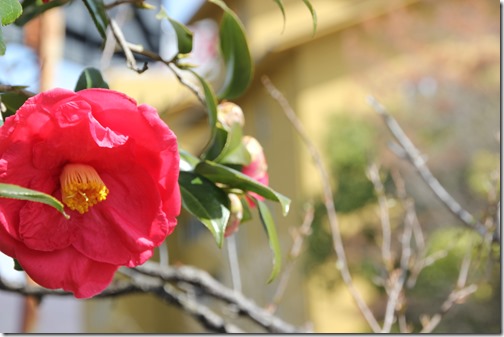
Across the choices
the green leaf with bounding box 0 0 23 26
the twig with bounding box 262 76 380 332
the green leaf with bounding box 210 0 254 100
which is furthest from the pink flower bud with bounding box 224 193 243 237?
the twig with bounding box 262 76 380 332

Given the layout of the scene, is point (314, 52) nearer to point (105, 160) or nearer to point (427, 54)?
point (427, 54)

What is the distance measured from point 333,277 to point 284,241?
83 centimetres

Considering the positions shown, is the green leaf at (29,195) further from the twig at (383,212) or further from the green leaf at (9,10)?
the twig at (383,212)

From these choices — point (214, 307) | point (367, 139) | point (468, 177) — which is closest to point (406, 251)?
point (468, 177)

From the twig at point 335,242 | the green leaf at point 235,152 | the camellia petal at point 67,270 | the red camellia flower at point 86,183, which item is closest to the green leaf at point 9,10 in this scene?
the red camellia flower at point 86,183

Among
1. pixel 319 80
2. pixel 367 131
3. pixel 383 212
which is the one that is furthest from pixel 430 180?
pixel 319 80

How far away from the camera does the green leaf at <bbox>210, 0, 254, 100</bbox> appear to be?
0.81 m

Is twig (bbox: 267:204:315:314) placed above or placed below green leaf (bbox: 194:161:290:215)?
below

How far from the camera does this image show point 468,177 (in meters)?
7.72

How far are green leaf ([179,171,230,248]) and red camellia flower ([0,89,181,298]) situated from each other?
0.22 feet

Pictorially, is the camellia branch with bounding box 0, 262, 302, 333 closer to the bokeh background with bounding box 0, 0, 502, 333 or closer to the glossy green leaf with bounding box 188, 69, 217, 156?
the glossy green leaf with bounding box 188, 69, 217, 156

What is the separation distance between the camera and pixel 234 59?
32.7 inches

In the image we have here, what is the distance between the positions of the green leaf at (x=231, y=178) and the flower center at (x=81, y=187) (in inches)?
4.7

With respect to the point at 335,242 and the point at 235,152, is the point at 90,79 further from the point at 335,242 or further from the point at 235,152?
the point at 335,242
